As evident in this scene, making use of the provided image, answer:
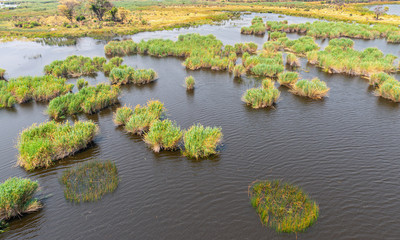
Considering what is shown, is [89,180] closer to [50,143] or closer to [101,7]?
[50,143]

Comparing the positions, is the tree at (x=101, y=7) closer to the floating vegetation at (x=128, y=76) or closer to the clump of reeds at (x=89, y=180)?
the floating vegetation at (x=128, y=76)

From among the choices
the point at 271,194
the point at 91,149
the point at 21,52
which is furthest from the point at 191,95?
the point at 21,52

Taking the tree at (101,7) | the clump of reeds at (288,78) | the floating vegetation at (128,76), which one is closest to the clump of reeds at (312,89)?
the clump of reeds at (288,78)

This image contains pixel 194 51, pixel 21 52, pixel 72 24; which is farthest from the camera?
pixel 72 24

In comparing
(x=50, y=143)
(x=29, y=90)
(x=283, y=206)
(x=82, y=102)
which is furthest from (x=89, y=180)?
(x=29, y=90)

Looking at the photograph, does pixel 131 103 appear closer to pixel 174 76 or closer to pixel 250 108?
pixel 174 76

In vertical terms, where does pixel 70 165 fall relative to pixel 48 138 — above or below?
below

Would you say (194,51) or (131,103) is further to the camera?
(194,51)
